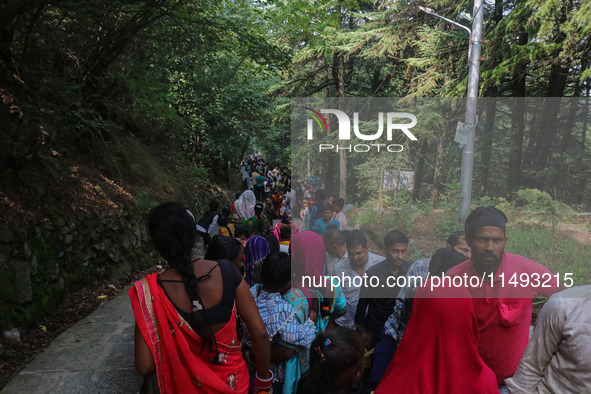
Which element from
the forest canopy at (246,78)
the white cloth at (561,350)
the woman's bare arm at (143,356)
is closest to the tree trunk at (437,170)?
the forest canopy at (246,78)

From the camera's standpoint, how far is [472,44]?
6.86 meters

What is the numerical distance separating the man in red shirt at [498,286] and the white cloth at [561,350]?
538mm

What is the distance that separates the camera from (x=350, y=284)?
3275 mm

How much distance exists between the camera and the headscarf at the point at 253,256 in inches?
163

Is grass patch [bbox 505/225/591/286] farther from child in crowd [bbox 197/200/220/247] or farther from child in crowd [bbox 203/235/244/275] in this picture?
child in crowd [bbox 197/200/220/247]

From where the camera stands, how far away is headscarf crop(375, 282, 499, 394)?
79.0 inches

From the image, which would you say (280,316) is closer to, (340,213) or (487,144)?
(340,213)

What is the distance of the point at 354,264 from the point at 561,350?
1.54 metres

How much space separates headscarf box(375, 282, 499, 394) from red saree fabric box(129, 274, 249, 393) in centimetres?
96

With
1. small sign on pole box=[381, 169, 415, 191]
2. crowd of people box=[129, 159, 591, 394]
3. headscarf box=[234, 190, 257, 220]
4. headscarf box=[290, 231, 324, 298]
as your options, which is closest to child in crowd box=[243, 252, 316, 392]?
crowd of people box=[129, 159, 591, 394]

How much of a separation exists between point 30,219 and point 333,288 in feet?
15.2

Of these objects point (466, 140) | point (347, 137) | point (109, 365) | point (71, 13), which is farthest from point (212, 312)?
point (71, 13)

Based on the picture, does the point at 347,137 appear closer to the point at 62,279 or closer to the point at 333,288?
the point at 333,288

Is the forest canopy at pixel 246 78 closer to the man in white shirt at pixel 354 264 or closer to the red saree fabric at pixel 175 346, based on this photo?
the man in white shirt at pixel 354 264
